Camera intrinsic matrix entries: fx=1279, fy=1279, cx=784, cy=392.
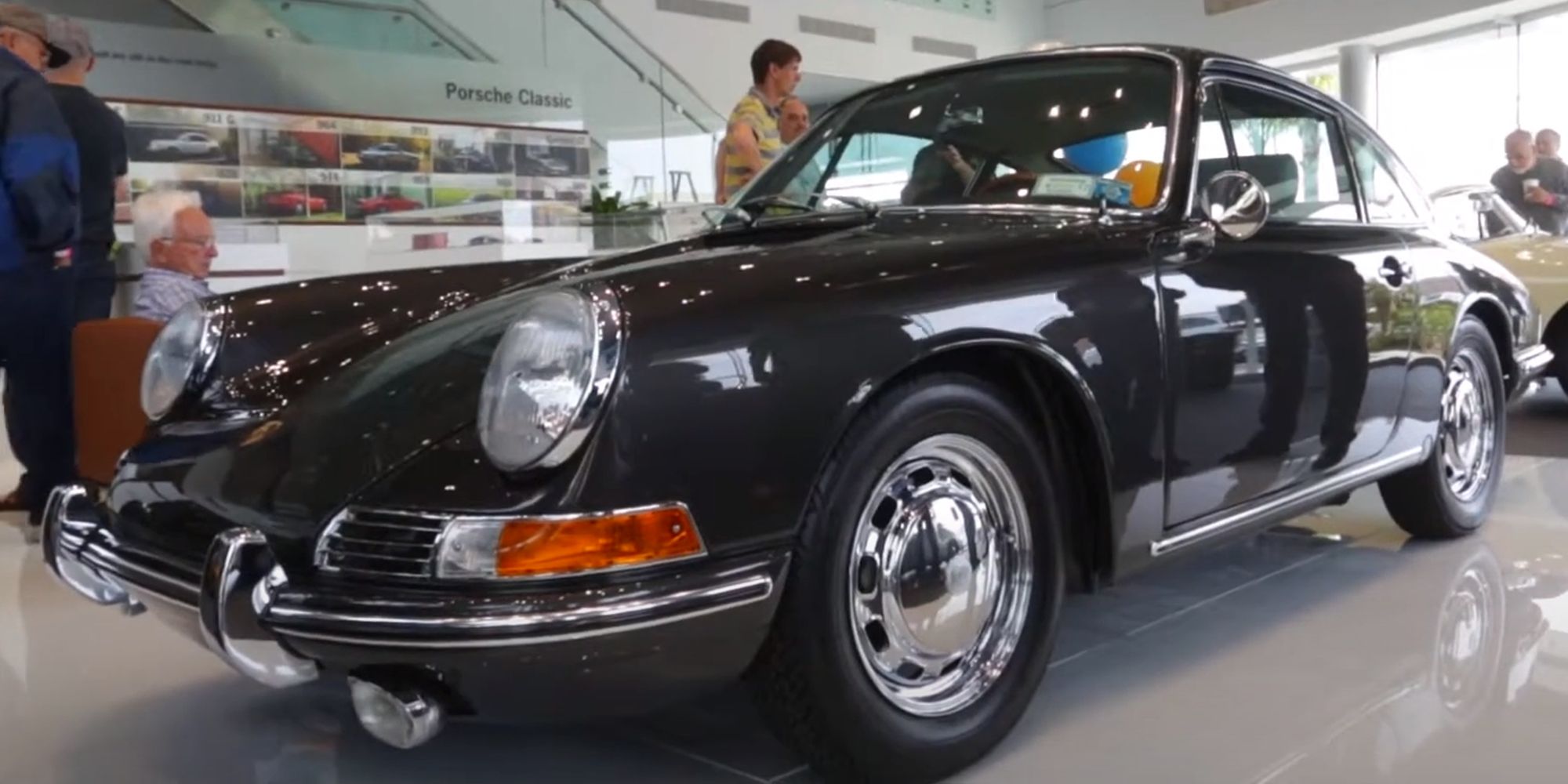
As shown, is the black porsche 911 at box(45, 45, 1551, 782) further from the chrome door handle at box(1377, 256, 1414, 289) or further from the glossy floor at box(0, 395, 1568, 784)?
the glossy floor at box(0, 395, 1568, 784)

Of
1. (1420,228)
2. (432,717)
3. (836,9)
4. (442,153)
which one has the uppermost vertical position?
(836,9)

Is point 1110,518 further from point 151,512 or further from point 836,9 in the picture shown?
point 836,9

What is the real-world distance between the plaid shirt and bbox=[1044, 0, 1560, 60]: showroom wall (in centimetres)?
965

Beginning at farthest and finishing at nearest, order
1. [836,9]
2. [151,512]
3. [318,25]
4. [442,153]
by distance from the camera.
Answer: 1. [836,9]
2. [318,25]
3. [442,153]
4. [151,512]

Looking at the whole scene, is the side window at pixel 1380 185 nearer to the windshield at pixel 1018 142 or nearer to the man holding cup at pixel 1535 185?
the windshield at pixel 1018 142

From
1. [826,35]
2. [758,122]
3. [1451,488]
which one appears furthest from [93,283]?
[826,35]

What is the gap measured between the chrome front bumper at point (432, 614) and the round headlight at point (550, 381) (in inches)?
7.6

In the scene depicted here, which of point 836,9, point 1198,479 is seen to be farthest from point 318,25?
point 1198,479

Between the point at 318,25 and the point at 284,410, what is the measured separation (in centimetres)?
822

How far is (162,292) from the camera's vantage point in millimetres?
4504

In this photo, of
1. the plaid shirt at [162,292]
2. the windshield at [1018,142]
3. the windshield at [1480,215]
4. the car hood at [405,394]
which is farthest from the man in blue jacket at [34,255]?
the windshield at [1480,215]

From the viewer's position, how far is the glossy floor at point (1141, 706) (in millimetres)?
2133

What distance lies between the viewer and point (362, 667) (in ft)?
5.50

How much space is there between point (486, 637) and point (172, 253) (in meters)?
3.54
